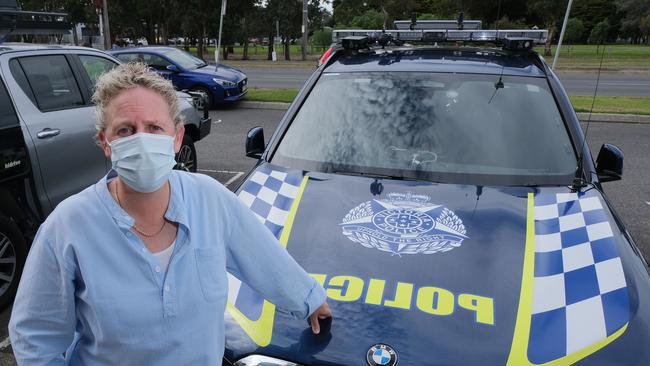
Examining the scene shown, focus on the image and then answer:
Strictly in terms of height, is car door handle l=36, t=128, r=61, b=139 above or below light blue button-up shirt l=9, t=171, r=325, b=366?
below

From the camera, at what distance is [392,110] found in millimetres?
3018

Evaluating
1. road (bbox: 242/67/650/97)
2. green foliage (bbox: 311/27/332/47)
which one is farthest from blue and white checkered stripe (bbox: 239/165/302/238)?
green foliage (bbox: 311/27/332/47)

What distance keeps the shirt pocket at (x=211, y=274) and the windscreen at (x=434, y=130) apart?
1.46 metres

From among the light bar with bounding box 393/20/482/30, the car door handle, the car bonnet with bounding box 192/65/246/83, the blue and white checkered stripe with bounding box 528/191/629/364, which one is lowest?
the car bonnet with bounding box 192/65/246/83

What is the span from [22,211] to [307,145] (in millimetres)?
2180

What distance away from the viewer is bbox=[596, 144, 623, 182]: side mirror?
2865 millimetres

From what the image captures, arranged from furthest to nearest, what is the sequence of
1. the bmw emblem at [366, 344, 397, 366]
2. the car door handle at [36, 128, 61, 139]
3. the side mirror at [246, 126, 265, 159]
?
the car door handle at [36, 128, 61, 139]
the side mirror at [246, 126, 265, 159]
the bmw emblem at [366, 344, 397, 366]

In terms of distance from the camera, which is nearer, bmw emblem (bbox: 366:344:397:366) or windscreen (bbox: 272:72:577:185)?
bmw emblem (bbox: 366:344:397:366)

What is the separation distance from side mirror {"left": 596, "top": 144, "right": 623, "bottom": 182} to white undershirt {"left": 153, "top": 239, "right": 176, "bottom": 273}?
7.93 feet

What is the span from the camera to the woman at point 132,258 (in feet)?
4.03

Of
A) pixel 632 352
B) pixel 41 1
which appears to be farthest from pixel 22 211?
pixel 41 1

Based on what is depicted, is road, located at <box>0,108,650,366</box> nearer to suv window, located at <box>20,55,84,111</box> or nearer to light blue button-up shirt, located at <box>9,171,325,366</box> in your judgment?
suv window, located at <box>20,55,84,111</box>

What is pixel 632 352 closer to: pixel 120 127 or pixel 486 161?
pixel 486 161

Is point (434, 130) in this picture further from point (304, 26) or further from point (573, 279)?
point (304, 26)
